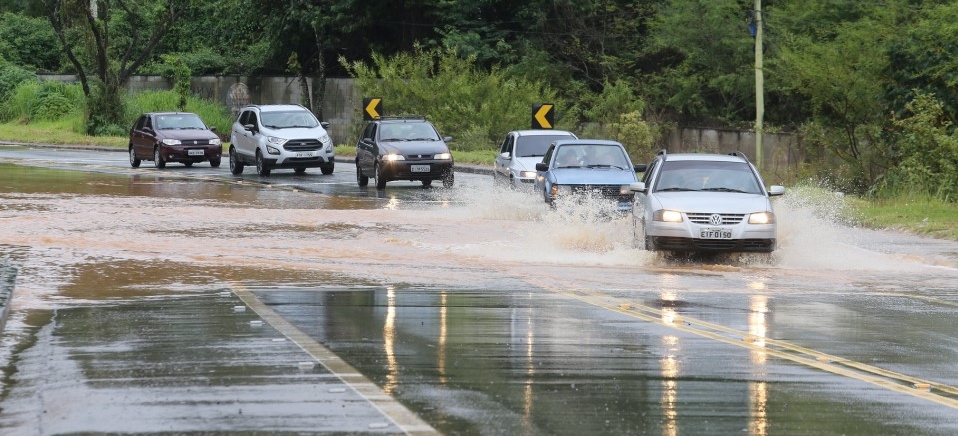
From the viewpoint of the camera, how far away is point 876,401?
8.74 m

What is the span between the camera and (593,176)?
24359 mm

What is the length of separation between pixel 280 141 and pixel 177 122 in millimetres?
6896

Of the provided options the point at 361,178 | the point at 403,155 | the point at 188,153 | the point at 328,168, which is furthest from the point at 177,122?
the point at 403,155

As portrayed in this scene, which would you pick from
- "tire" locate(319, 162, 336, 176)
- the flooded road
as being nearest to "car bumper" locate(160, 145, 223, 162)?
"tire" locate(319, 162, 336, 176)

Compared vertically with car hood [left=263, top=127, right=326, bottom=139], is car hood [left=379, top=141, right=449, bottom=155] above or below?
below

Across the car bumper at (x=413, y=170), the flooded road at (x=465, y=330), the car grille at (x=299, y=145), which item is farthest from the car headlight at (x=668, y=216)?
the car grille at (x=299, y=145)

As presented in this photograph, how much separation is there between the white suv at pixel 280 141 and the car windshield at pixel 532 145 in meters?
8.99

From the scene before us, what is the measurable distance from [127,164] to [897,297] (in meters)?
31.6

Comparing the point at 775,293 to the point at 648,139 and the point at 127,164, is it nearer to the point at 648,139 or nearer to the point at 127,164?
the point at 648,139

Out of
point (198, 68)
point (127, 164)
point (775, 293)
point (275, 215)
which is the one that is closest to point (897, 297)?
point (775, 293)

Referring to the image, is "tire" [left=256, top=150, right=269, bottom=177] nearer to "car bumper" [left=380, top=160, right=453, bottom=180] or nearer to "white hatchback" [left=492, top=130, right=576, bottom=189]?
"car bumper" [left=380, top=160, right=453, bottom=180]

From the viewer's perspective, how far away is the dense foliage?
32.3m

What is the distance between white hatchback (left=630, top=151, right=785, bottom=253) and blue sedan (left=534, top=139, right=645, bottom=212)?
14.8 ft

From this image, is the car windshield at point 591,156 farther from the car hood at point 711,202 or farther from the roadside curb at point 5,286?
the roadside curb at point 5,286
